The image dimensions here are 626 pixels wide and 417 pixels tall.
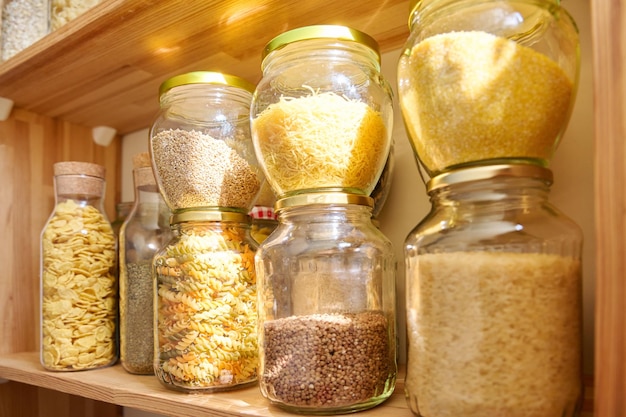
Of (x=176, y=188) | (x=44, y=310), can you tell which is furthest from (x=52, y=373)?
(x=176, y=188)

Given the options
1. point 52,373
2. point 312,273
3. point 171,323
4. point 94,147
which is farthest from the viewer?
point 94,147

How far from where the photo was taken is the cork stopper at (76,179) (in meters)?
1.02

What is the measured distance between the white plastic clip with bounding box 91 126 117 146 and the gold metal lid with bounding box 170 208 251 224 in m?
0.70

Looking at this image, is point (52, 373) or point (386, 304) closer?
point (386, 304)

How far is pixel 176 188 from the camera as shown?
31.3 inches

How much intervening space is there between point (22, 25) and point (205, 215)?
692 millimetres

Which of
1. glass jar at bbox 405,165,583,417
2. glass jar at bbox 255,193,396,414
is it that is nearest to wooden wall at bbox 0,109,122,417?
glass jar at bbox 255,193,396,414

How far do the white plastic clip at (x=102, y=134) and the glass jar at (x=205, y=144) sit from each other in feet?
2.00

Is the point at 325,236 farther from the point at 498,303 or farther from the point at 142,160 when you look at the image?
the point at 142,160

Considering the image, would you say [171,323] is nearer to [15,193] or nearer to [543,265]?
[543,265]

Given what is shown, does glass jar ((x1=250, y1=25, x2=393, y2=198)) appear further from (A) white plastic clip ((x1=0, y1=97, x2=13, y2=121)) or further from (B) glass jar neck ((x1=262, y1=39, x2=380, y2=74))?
(A) white plastic clip ((x1=0, y1=97, x2=13, y2=121))

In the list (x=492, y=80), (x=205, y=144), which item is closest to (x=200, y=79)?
(x=205, y=144)

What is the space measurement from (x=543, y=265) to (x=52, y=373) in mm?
854

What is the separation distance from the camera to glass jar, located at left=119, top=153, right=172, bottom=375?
94cm
